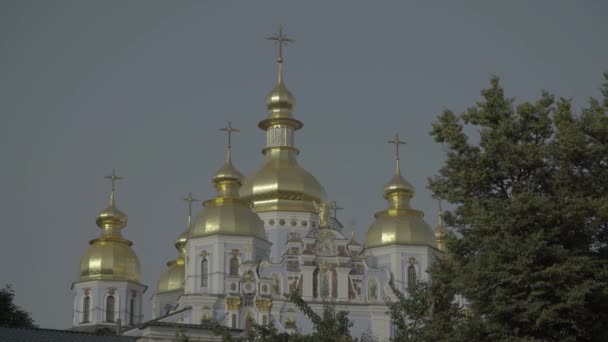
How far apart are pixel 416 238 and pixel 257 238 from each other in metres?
7.76

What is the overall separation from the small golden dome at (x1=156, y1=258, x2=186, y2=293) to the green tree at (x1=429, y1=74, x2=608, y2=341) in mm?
42573

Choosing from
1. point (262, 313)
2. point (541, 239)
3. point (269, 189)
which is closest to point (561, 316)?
point (541, 239)

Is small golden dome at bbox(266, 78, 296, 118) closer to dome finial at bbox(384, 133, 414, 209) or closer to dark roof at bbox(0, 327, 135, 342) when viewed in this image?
dome finial at bbox(384, 133, 414, 209)

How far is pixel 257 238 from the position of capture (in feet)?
207

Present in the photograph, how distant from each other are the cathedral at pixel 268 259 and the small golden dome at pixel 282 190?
0.05 meters

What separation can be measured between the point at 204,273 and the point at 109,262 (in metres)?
8.34

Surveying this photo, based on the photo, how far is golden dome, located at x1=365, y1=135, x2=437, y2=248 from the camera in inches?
2530

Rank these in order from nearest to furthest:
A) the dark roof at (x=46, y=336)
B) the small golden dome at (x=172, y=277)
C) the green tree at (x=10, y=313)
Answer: the dark roof at (x=46, y=336) < the green tree at (x=10, y=313) < the small golden dome at (x=172, y=277)

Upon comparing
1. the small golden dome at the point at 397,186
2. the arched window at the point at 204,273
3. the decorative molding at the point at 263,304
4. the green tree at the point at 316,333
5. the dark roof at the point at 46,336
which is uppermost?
the small golden dome at the point at 397,186

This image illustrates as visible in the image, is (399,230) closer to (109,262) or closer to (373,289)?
(373,289)

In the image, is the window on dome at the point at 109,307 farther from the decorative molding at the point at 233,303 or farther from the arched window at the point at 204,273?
the decorative molding at the point at 233,303

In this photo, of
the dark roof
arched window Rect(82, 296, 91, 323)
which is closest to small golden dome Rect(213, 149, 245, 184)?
arched window Rect(82, 296, 91, 323)

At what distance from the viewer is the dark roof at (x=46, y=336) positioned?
3222 centimetres

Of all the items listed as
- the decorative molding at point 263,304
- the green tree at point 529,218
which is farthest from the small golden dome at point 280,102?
the green tree at point 529,218
